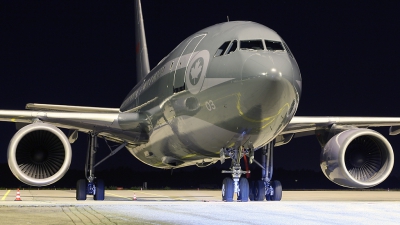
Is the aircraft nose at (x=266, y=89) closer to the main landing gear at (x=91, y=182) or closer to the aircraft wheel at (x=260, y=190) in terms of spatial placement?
the aircraft wheel at (x=260, y=190)

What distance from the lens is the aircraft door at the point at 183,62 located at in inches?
560

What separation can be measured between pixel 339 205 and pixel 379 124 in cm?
799

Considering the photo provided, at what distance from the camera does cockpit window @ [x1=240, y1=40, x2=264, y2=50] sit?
516 inches

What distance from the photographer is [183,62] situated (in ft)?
47.5

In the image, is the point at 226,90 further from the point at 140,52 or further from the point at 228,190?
the point at 140,52

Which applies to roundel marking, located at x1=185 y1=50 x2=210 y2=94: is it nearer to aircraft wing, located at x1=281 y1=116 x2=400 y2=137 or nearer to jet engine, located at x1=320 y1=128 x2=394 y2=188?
jet engine, located at x1=320 y1=128 x2=394 y2=188

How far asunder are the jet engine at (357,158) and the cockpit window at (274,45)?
3883 mm

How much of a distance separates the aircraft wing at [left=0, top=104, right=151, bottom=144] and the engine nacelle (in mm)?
709

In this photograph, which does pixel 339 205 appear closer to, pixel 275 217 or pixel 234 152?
pixel 275 217

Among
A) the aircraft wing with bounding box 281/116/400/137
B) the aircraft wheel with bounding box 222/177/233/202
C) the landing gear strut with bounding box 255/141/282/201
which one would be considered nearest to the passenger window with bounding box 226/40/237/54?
the aircraft wheel with bounding box 222/177/233/202

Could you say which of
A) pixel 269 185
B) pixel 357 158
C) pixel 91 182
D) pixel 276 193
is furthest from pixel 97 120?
pixel 357 158

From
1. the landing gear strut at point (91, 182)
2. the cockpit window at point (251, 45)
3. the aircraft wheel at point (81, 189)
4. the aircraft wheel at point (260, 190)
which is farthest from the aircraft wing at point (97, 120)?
the cockpit window at point (251, 45)

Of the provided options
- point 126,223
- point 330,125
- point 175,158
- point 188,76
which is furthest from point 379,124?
point 126,223

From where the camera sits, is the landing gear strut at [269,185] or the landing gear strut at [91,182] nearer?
the landing gear strut at [269,185]
